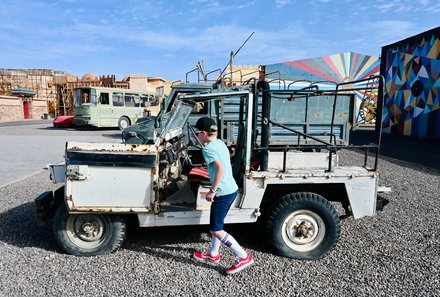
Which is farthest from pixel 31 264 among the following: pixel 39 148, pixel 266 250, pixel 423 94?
pixel 423 94

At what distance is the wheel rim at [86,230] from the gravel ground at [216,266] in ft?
0.57

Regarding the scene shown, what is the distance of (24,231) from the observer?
164 inches

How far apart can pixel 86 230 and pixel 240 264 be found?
5.71 ft

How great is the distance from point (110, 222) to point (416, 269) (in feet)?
10.8

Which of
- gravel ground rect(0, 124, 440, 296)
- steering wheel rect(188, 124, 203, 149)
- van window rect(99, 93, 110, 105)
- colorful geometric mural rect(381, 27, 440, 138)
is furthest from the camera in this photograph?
van window rect(99, 93, 110, 105)

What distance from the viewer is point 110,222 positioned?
346cm

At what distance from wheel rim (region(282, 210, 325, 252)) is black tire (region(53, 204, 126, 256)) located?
1857 mm

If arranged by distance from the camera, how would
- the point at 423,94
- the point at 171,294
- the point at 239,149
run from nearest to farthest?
the point at 171,294 → the point at 239,149 → the point at 423,94

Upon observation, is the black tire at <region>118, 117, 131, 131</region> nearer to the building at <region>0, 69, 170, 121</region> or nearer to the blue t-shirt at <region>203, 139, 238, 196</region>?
the building at <region>0, 69, 170, 121</region>

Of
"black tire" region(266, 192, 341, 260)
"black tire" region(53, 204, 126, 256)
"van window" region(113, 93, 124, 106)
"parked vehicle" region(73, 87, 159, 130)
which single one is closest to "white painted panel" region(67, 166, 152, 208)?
"black tire" region(53, 204, 126, 256)

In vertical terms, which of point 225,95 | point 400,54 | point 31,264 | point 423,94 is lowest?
point 31,264

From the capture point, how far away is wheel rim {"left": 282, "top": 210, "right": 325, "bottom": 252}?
3545mm

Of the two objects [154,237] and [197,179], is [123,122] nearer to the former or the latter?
[154,237]

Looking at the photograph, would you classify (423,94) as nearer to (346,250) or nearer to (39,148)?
(346,250)
